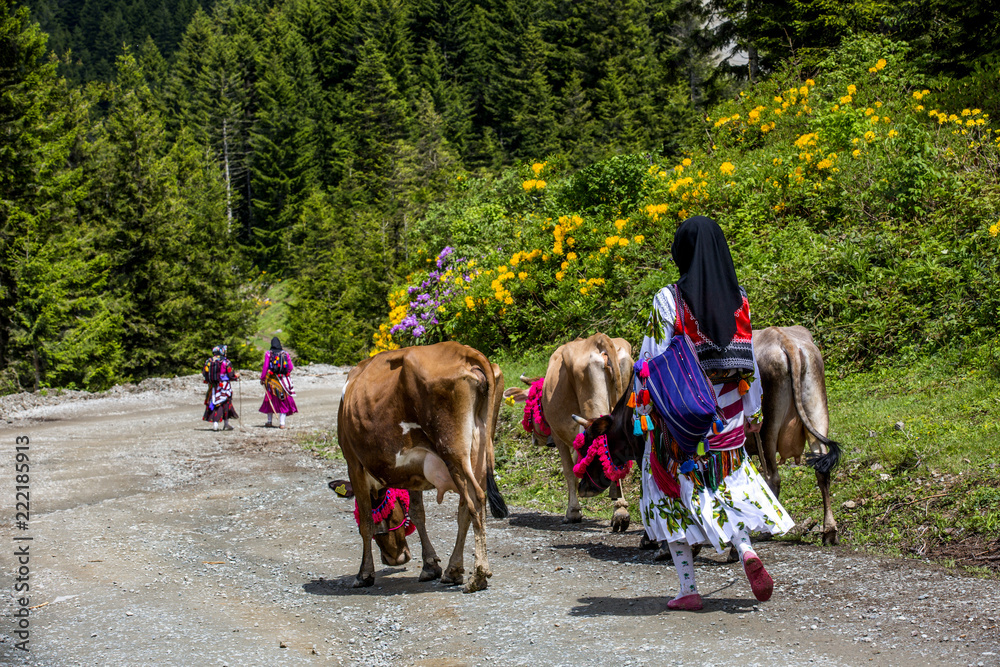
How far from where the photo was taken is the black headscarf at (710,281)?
5355mm

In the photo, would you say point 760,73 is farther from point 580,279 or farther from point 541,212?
point 580,279

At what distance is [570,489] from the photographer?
905 cm

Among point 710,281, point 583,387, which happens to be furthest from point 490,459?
point 583,387

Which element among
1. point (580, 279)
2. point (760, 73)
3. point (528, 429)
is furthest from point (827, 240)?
point (760, 73)

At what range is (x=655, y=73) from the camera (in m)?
54.4

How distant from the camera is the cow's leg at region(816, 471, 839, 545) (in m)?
6.82

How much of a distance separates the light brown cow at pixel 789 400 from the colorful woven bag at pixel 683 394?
2.01 meters

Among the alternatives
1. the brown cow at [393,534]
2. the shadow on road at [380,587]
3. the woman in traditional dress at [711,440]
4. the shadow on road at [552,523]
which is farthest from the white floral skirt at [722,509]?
the shadow on road at [552,523]

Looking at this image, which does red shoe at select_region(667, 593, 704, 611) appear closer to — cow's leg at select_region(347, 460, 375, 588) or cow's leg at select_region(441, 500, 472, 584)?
cow's leg at select_region(441, 500, 472, 584)

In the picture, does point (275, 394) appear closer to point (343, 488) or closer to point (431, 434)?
point (343, 488)

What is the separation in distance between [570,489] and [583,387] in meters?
1.10

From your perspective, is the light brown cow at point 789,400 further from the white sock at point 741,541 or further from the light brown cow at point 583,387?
the white sock at point 741,541

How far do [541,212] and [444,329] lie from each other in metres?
3.47

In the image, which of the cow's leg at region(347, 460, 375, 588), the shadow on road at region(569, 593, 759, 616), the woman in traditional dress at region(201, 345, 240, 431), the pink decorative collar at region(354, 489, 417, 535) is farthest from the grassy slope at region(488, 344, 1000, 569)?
the woman in traditional dress at region(201, 345, 240, 431)
